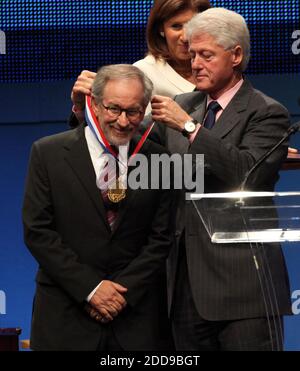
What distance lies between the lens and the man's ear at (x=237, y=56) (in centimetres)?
361

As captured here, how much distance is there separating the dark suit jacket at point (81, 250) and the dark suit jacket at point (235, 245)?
3.9 inches

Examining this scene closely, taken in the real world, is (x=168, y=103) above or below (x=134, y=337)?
above

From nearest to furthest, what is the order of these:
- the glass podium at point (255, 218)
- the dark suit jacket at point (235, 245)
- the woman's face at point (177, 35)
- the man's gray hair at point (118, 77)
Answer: the glass podium at point (255, 218) < the dark suit jacket at point (235, 245) < the man's gray hair at point (118, 77) < the woman's face at point (177, 35)

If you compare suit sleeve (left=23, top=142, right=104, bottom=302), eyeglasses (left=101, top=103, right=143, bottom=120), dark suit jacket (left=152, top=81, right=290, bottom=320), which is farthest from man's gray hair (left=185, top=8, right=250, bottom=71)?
A: suit sleeve (left=23, top=142, right=104, bottom=302)

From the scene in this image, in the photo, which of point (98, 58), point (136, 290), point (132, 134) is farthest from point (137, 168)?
point (98, 58)

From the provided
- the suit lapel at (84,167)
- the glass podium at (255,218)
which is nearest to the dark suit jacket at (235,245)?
the glass podium at (255,218)

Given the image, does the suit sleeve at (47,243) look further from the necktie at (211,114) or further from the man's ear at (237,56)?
the man's ear at (237,56)

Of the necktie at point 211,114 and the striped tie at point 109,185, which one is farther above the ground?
the necktie at point 211,114

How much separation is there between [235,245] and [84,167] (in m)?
0.56
